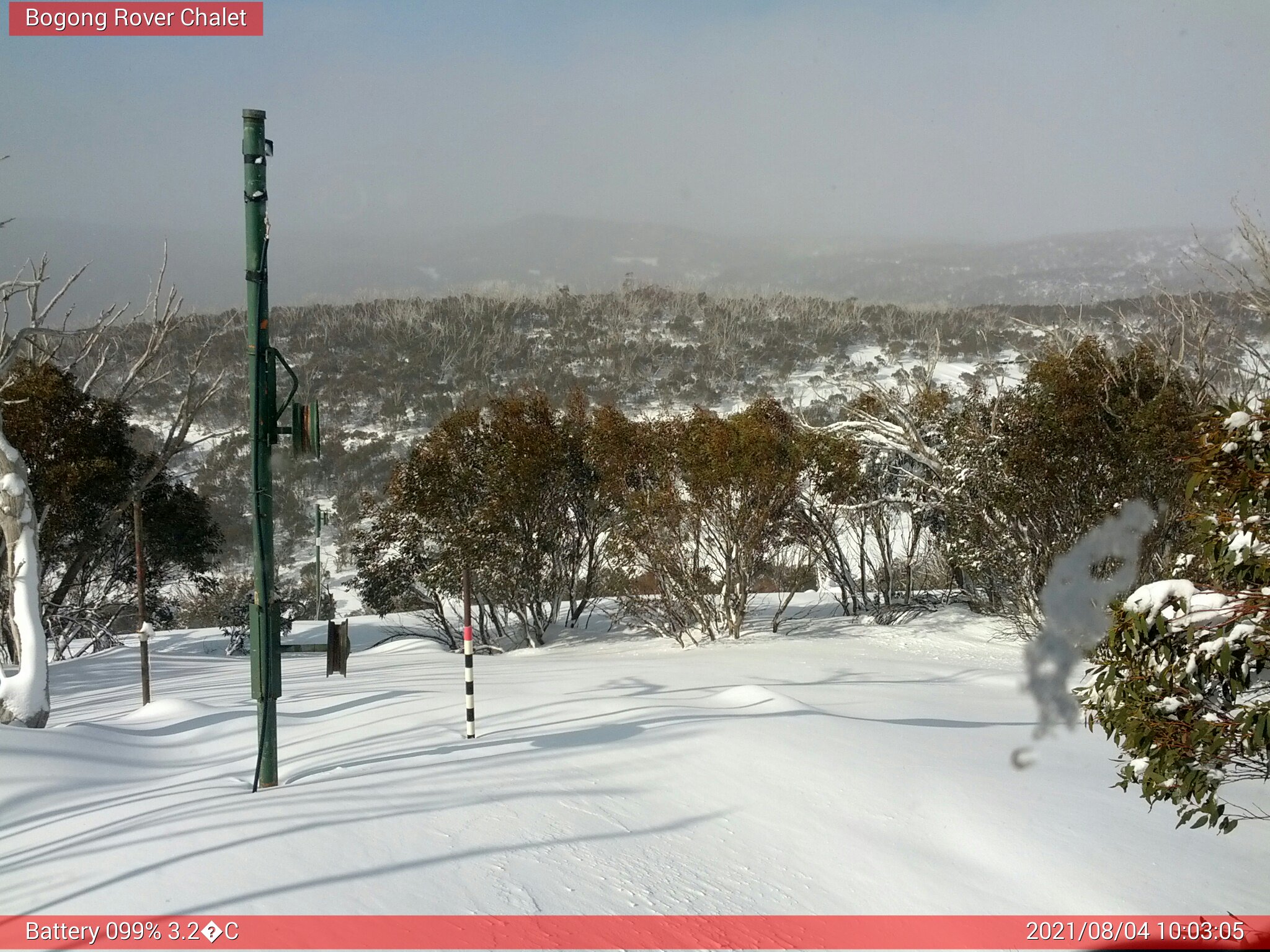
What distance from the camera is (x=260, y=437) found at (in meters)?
5.74

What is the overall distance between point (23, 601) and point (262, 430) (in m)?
4.21

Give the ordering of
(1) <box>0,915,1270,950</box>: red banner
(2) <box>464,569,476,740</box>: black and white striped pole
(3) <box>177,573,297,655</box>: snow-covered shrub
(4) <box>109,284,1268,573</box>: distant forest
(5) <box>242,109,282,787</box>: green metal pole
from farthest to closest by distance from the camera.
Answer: (4) <box>109,284,1268,573</box>: distant forest < (3) <box>177,573,297,655</box>: snow-covered shrub < (2) <box>464,569,476,740</box>: black and white striped pole < (5) <box>242,109,282,787</box>: green metal pole < (1) <box>0,915,1270,950</box>: red banner

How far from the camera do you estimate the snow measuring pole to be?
18.5 feet

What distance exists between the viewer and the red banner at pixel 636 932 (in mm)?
3529

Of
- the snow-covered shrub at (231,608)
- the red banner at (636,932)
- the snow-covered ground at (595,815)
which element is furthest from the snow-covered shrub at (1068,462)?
the snow-covered shrub at (231,608)

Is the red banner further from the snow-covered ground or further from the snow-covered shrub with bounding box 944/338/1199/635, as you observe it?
the snow-covered shrub with bounding box 944/338/1199/635

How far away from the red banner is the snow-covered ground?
92mm

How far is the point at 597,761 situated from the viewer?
20.3ft

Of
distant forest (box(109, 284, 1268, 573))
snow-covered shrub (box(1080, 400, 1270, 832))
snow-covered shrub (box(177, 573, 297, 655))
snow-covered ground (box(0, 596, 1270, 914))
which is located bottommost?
snow-covered shrub (box(177, 573, 297, 655))

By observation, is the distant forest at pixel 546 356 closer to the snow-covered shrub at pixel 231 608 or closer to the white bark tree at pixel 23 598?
the snow-covered shrub at pixel 231 608

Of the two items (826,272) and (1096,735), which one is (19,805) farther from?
(826,272)

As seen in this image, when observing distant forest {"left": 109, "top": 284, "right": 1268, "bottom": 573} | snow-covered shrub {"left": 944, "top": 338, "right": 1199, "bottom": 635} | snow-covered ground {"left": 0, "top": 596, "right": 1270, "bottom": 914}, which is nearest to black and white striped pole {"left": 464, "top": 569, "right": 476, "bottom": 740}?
snow-covered ground {"left": 0, "top": 596, "right": 1270, "bottom": 914}

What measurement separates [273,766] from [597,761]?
187cm

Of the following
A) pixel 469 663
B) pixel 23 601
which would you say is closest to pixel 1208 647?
pixel 469 663
